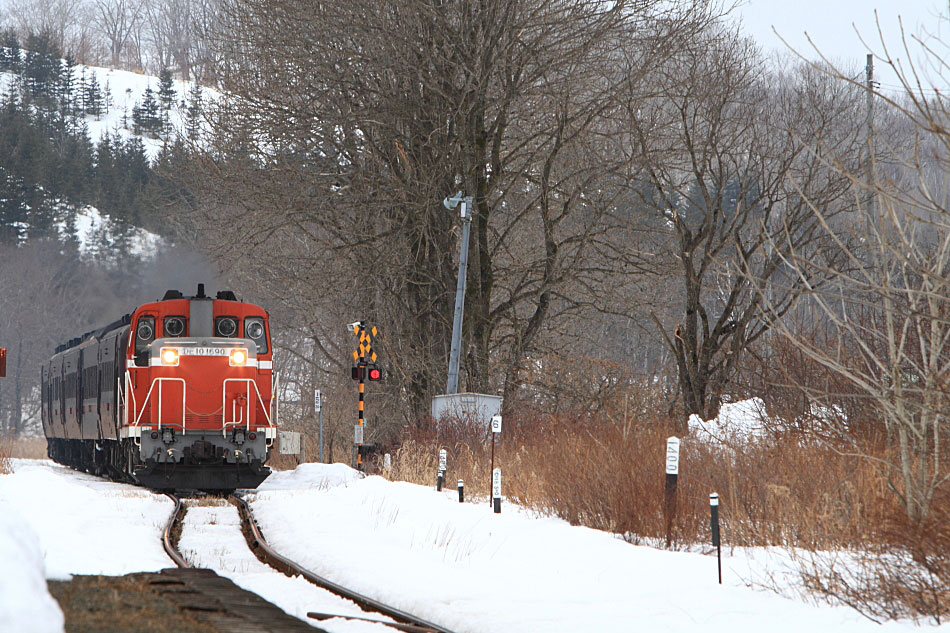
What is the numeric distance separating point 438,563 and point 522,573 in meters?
1.06

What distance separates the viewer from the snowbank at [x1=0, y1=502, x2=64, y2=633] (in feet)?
15.4

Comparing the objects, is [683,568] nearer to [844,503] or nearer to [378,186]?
[844,503]

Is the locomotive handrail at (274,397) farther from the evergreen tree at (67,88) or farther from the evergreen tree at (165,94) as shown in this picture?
the evergreen tree at (165,94)

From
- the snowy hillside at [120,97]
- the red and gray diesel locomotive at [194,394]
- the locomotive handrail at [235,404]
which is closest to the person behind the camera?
the red and gray diesel locomotive at [194,394]

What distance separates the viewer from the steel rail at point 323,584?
7.80 metres

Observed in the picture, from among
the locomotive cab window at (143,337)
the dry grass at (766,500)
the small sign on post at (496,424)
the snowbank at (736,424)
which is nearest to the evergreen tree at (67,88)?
the locomotive cab window at (143,337)

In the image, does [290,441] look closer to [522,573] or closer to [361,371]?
[361,371]

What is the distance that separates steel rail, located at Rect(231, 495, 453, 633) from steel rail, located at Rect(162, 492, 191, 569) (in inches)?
33.4

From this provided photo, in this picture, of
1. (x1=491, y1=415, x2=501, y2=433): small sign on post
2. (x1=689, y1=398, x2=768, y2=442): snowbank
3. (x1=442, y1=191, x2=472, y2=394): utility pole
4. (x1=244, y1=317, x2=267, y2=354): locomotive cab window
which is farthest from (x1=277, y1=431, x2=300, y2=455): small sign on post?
(x1=689, y1=398, x2=768, y2=442): snowbank

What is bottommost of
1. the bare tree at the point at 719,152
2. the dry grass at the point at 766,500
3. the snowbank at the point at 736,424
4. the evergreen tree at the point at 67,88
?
the dry grass at the point at 766,500

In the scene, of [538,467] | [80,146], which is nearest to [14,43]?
[80,146]

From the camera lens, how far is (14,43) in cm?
9012

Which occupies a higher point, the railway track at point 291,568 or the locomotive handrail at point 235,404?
the locomotive handrail at point 235,404

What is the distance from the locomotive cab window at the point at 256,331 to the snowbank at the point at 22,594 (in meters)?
14.6
